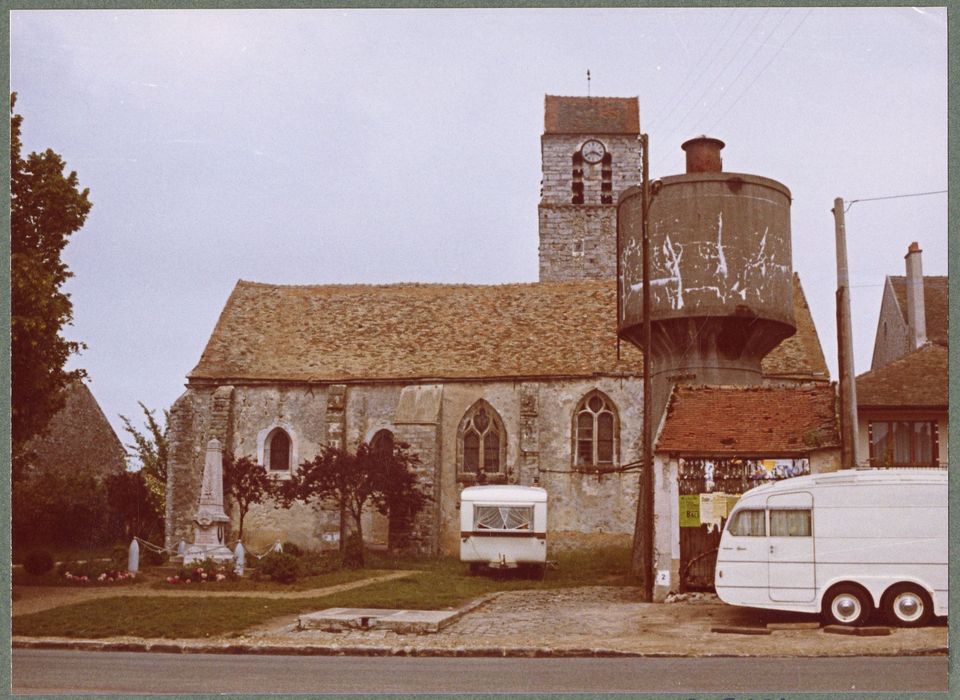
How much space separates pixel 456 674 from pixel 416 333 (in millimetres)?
22249

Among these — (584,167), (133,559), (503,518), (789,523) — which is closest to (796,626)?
(789,523)

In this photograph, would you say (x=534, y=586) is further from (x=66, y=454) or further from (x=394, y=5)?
(x=394, y=5)

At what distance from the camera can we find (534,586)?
75.9ft

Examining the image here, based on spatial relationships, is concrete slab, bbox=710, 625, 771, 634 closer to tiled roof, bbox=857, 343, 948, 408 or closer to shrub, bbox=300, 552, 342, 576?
tiled roof, bbox=857, 343, 948, 408

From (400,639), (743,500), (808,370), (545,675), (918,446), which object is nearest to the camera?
(545,675)

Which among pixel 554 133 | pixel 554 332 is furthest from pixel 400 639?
pixel 554 133

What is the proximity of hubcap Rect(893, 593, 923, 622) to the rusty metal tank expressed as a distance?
791 centimetres

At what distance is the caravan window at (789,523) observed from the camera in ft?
55.1

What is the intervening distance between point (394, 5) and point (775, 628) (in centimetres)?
1008

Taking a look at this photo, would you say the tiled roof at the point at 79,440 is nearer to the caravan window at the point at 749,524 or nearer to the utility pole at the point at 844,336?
the caravan window at the point at 749,524

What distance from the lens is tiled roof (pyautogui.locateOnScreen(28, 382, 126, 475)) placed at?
20175mm

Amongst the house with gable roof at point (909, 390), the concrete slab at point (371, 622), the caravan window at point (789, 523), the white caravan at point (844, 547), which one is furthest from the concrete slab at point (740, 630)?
the house with gable roof at point (909, 390)

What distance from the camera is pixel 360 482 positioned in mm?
30203

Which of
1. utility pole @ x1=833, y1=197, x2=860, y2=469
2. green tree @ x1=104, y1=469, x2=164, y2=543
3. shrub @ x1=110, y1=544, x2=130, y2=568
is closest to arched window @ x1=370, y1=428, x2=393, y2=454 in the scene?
green tree @ x1=104, y1=469, x2=164, y2=543
